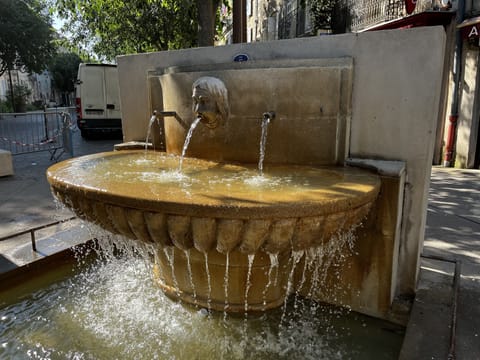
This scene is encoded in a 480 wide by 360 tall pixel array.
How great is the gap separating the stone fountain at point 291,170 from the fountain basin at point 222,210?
0.5 inches

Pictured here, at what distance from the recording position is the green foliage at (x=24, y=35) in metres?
32.4

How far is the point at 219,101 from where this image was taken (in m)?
3.54

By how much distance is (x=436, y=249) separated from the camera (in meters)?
4.73

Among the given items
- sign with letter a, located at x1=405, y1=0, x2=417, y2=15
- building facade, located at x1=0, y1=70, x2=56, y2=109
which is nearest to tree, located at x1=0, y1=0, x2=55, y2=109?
building facade, located at x1=0, y1=70, x2=56, y2=109

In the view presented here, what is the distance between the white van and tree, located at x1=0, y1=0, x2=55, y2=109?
19.2 m

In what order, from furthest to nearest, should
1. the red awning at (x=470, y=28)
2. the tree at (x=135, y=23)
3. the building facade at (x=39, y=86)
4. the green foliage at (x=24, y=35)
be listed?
the building facade at (x=39, y=86) → the green foliage at (x=24, y=35) → the tree at (x=135, y=23) → the red awning at (x=470, y=28)

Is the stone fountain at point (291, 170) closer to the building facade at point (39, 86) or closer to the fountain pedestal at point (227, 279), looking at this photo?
the fountain pedestal at point (227, 279)

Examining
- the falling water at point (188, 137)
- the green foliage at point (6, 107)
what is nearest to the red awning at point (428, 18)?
the falling water at point (188, 137)

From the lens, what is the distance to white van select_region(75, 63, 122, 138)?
16.5 meters

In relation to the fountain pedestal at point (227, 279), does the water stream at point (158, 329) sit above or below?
below

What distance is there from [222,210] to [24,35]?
124 feet

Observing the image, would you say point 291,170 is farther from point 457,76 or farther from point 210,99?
point 457,76

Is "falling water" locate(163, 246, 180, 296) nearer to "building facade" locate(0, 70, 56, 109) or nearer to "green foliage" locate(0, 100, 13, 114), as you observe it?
"green foliage" locate(0, 100, 13, 114)

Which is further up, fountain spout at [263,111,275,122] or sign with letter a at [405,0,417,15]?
sign with letter a at [405,0,417,15]
